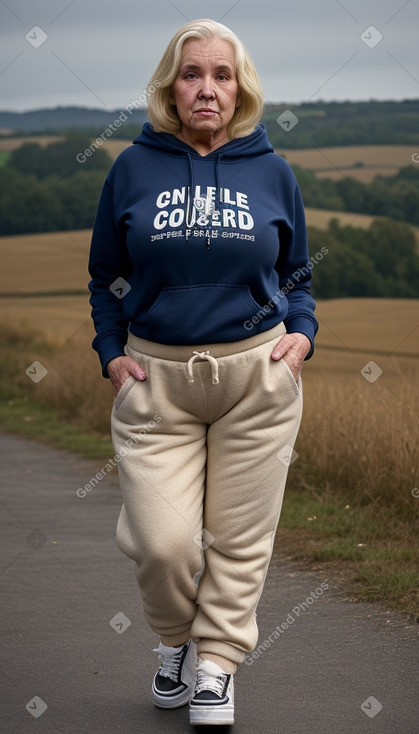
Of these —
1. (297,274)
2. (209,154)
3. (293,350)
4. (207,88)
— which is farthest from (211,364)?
(207,88)

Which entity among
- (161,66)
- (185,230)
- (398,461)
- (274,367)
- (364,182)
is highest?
(161,66)

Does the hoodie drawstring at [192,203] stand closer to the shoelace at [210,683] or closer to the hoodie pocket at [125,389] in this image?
the hoodie pocket at [125,389]

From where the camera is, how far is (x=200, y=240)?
139 inches

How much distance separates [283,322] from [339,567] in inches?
85.7

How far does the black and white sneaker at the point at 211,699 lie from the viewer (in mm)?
3637

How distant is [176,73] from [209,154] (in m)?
0.28

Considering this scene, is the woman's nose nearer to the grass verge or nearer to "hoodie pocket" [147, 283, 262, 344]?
"hoodie pocket" [147, 283, 262, 344]

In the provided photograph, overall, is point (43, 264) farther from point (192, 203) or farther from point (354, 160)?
point (192, 203)

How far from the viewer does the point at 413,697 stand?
394cm

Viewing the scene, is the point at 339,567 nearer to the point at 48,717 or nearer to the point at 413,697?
A: the point at 413,697

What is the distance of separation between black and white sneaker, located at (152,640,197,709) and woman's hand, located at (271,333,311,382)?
1.00 meters

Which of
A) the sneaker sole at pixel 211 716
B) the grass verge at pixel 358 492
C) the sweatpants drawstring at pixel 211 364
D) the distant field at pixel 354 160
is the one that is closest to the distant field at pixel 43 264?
the distant field at pixel 354 160

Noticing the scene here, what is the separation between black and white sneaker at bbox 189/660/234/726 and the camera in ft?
11.9

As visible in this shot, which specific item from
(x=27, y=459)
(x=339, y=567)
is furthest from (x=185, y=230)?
(x=27, y=459)
